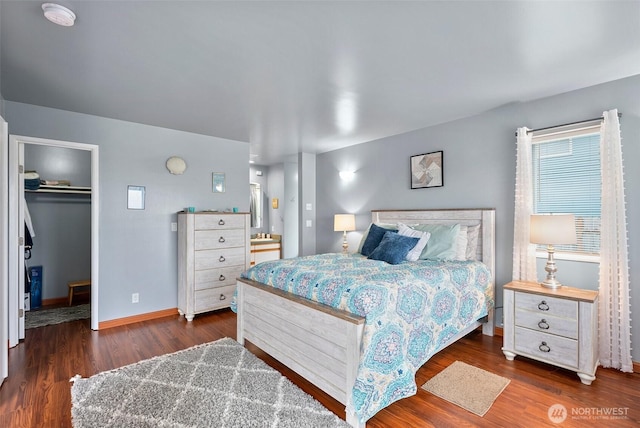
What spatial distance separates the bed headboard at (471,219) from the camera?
327 cm

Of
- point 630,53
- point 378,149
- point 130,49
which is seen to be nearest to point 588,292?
point 630,53

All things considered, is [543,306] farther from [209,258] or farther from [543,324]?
[209,258]

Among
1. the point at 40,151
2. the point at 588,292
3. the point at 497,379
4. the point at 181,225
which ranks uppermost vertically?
the point at 40,151

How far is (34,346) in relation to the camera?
2.96 metres

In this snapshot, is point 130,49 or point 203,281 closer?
point 130,49

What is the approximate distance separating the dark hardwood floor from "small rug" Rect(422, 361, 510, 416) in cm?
6

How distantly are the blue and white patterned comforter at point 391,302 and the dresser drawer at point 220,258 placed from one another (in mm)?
1053

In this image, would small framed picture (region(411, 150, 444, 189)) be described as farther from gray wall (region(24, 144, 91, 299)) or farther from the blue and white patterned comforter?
gray wall (region(24, 144, 91, 299))

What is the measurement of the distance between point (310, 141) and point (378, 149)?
101 cm

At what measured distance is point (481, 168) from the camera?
344 cm

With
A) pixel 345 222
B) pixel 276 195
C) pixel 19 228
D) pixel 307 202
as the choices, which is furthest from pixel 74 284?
pixel 345 222

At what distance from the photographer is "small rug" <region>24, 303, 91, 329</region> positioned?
3.58 m

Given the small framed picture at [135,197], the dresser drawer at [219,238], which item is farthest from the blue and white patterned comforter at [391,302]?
the small framed picture at [135,197]

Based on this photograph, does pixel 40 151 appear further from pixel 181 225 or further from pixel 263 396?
pixel 263 396
